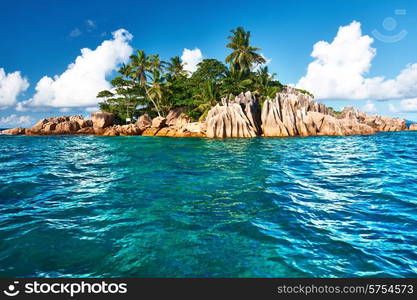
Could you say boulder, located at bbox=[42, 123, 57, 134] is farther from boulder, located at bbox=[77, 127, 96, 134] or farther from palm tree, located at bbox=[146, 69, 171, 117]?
palm tree, located at bbox=[146, 69, 171, 117]

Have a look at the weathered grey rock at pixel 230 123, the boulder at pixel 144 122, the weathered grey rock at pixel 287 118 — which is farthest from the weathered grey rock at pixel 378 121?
the boulder at pixel 144 122

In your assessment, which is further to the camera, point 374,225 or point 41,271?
point 374,225

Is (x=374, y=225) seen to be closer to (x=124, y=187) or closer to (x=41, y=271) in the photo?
(x=41, y=271)

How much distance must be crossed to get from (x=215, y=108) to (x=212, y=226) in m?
33.6

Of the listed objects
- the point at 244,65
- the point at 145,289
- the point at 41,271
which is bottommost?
the point at 41,271

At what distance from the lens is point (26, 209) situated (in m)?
7.64

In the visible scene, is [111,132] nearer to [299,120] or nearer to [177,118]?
[177,118]

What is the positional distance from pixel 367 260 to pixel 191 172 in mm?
9274

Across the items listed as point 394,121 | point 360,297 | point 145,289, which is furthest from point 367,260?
point 394,121

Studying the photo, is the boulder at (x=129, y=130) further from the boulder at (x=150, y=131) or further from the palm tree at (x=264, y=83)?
the palm tree at (x=264, y=83)

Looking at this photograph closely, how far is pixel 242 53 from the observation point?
4844 centimetres

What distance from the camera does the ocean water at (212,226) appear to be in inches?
175

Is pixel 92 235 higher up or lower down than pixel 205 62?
lower down

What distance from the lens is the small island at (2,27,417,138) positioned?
3841 cm
